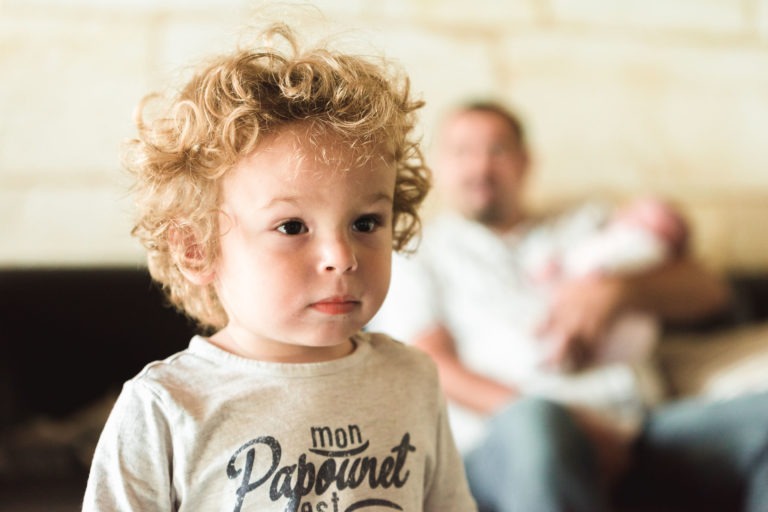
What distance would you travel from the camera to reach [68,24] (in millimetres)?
1933

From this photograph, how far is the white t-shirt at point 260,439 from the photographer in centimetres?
72

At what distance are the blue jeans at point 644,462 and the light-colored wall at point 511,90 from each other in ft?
2.89

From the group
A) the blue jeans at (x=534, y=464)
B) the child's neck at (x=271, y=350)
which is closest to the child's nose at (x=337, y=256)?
the child's neck at (x=271, y=350)

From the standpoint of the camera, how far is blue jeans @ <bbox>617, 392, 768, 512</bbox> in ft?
4.82

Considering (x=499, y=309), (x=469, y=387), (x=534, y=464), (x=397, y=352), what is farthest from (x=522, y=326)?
(x=397, y=352)

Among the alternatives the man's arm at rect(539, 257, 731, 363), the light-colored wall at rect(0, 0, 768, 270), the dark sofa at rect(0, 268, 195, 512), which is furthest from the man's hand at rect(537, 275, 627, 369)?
the dark sofa at rect(0, 268, 195, 512)

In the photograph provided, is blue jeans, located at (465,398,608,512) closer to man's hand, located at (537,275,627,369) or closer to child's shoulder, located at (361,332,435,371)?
man's hand, located at (537,275,627,369)

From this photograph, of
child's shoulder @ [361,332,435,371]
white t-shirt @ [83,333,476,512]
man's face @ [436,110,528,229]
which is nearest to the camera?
white t-shirt @ [83,333,476,512]

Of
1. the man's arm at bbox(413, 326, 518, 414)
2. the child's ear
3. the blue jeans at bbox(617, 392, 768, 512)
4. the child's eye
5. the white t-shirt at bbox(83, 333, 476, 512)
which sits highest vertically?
the child's eye

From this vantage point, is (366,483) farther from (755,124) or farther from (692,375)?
(755,124)

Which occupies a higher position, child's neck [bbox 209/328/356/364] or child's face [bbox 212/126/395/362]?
child's face [bbox 212/126/395/362]

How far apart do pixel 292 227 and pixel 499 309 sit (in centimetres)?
110

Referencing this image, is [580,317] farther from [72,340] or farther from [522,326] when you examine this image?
[72,340]

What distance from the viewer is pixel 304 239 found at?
74cm
